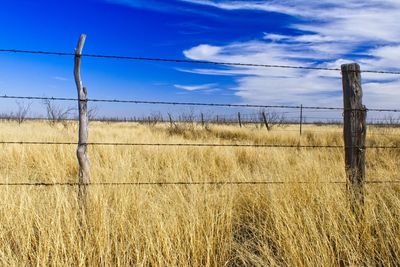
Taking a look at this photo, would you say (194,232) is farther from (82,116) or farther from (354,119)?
(354,119)

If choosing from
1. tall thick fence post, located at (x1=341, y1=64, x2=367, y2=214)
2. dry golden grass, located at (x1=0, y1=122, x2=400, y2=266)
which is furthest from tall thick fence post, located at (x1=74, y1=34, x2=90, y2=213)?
tall thick fence post, located at (x1=341, y1=64, x2=367, y2=214)

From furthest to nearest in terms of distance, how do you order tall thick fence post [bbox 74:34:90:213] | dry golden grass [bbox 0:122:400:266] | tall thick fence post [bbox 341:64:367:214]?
1. tall thick fence post [bbox 341:64:367:214]
2. tall thick fence post [bbox 74:34:90:213]
3. dry golden grass [bbox 0:122:400:266]

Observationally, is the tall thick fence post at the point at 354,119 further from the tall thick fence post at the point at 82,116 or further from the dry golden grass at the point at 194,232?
the tall thick fence post at the point at 82,116

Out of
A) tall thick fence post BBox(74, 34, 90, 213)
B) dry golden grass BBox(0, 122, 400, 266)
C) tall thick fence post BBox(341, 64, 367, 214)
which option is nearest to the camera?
dry golden grass BBox(0, 122, 400, 266)

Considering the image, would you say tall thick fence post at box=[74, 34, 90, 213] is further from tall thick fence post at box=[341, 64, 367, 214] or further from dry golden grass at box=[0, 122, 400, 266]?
tall thick fence post at box=[341, 64, 367, 214]

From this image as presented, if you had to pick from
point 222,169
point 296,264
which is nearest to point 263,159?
point 222,169

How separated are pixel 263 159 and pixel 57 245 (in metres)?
6.52

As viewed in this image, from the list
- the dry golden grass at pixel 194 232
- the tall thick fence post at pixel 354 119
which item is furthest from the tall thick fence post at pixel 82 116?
the tall thick fence post at pixel 354 119

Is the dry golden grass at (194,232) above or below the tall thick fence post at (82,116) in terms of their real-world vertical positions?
below

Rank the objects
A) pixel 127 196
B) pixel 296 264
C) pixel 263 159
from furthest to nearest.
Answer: pixel 263 159 → pixel 127 196 → pixel 296 264

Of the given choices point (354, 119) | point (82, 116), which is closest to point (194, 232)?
point (82, 116)

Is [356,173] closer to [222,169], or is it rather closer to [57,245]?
[57,245]

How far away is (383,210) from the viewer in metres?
3.66

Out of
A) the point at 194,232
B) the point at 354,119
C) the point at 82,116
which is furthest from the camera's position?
the point at 354,119
